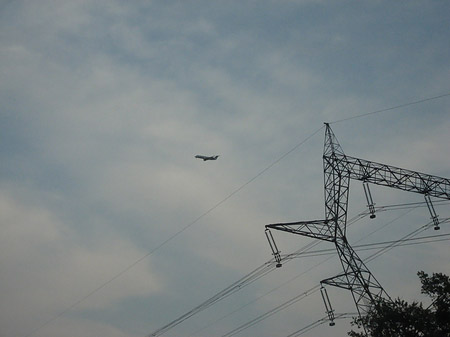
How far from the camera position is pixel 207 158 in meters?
103

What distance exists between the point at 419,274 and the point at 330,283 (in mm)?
10096

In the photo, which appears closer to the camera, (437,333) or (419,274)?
(437,333)

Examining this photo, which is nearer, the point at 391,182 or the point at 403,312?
the point at 403,312

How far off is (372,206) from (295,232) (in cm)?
860

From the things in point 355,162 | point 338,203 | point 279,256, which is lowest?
point 279,256

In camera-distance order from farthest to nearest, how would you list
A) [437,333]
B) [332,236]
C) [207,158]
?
[207,158] < [332,236] < [437,333]

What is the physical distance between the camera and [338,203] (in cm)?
5291


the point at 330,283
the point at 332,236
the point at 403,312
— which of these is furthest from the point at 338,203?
the point at 403,312

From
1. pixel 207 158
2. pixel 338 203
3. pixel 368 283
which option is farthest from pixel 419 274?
pixel 207 158

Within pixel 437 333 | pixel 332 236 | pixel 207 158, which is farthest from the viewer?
pixel 207 158

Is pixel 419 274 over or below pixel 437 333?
over

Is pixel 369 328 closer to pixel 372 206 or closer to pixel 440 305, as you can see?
pixel 440 305

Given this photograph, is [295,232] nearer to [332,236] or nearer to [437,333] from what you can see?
[332,236]

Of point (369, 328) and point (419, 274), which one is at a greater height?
point (419, 274)
